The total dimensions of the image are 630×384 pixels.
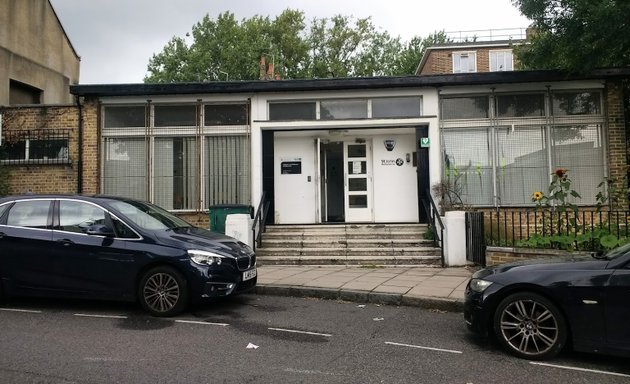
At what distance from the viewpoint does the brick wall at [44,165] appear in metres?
12.8

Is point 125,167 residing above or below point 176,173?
above

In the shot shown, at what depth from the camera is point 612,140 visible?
38.9 ft

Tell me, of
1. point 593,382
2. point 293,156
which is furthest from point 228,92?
point 593,382

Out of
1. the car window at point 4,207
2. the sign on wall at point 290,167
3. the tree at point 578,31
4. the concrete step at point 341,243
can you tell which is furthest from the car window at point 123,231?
the tree at point 578,31

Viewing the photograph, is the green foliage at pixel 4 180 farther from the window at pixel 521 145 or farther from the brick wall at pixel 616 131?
the brick wall at pixel 616 131

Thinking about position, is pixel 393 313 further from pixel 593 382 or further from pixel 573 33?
pixel 573 33

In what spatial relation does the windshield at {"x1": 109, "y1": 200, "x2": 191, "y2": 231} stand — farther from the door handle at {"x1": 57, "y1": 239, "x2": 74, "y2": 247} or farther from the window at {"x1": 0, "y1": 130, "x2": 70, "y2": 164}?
the window at {"x1": 0, "y1": 130, "x2": 70, "y2": 164}

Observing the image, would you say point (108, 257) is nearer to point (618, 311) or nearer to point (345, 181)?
point (618, 311)

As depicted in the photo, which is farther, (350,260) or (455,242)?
(350,260)

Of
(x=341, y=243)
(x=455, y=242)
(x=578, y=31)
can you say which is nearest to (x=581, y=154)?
(x=578, y=31)

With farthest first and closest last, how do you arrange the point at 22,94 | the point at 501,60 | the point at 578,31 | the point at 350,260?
1. the point at 501,60
2. the point at 22,94
3. the point at 350,260
4. the point at 578,31

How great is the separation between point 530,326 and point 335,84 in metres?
8.50

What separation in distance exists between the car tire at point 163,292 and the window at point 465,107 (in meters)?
8.23

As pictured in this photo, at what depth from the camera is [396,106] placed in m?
12.6
